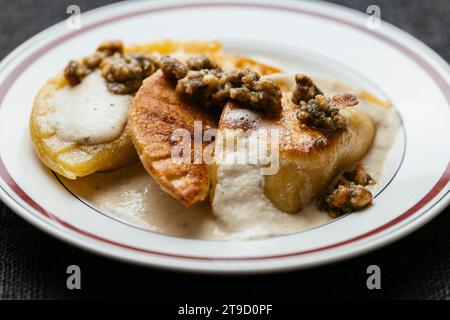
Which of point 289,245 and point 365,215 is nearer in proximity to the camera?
point 289,245

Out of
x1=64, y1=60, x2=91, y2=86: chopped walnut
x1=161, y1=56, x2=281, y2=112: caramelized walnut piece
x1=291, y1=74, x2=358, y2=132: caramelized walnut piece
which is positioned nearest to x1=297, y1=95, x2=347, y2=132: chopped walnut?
x1=291, y1=74, x2=358, y2=132: caramelized walnut piece

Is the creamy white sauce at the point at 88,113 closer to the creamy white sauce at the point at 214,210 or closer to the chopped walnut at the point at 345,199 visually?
the creamy white sauce at the point at 214,210

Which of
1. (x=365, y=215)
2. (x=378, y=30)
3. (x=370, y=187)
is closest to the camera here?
(x=365, y=215)

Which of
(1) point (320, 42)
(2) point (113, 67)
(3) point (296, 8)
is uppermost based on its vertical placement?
(3) point (296, 8)
